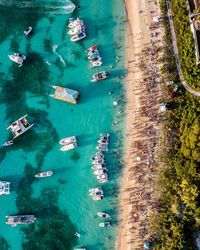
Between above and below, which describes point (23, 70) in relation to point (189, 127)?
above

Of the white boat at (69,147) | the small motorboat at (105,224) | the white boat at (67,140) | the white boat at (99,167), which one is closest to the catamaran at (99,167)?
the white boat at (99,167)

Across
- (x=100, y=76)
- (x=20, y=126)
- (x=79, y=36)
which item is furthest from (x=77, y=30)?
(x=20, y=126)

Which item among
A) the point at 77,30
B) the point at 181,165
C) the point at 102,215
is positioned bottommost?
the point at 102,215

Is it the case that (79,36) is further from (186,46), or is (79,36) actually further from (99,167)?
(99,167)

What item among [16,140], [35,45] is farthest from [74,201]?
[35,45]

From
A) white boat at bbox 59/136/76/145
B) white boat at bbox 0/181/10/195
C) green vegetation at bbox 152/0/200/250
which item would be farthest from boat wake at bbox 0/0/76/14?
white boat at bbox 0/181/10/195

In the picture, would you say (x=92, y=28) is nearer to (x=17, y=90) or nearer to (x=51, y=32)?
(x=51, y=32)
